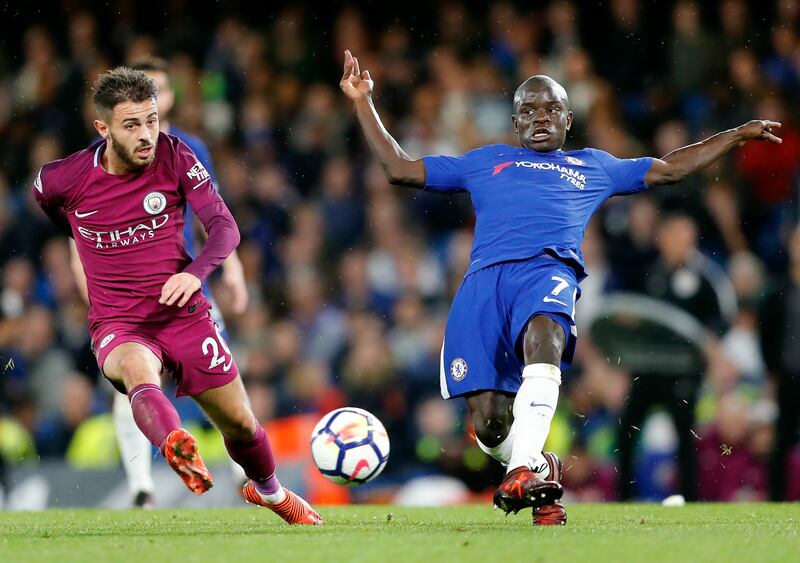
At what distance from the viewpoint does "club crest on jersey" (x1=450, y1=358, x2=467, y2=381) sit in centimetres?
589

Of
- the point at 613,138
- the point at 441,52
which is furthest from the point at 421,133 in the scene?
the point at 613,138

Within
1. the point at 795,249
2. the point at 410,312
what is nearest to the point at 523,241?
the point at 795,249

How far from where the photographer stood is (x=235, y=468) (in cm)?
816

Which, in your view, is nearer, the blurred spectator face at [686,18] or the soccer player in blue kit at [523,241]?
the soccer player in blue kit at [523,241]

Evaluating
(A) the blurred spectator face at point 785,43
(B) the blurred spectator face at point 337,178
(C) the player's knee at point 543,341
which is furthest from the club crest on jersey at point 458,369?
(A) the blurred spectator face at point 785,43

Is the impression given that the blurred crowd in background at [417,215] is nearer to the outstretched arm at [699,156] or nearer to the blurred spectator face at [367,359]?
the blurred spectator face at [367,359]

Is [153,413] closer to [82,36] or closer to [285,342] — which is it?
[285,342]

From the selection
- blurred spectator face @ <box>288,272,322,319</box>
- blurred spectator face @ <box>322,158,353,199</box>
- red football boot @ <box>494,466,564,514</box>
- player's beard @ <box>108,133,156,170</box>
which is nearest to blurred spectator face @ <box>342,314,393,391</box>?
blurred spectator face @ <box>288,272,322,319</box>

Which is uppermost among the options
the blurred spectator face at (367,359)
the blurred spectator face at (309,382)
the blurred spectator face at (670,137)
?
the blurred spectator face at (670,137)

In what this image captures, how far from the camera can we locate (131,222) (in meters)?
5.65

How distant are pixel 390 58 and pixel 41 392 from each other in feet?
16.5

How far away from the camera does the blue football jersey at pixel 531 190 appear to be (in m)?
5.91

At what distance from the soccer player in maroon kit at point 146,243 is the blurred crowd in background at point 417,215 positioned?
4.07m

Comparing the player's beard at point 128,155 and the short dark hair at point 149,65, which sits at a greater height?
the short dark hair at point 149,65
